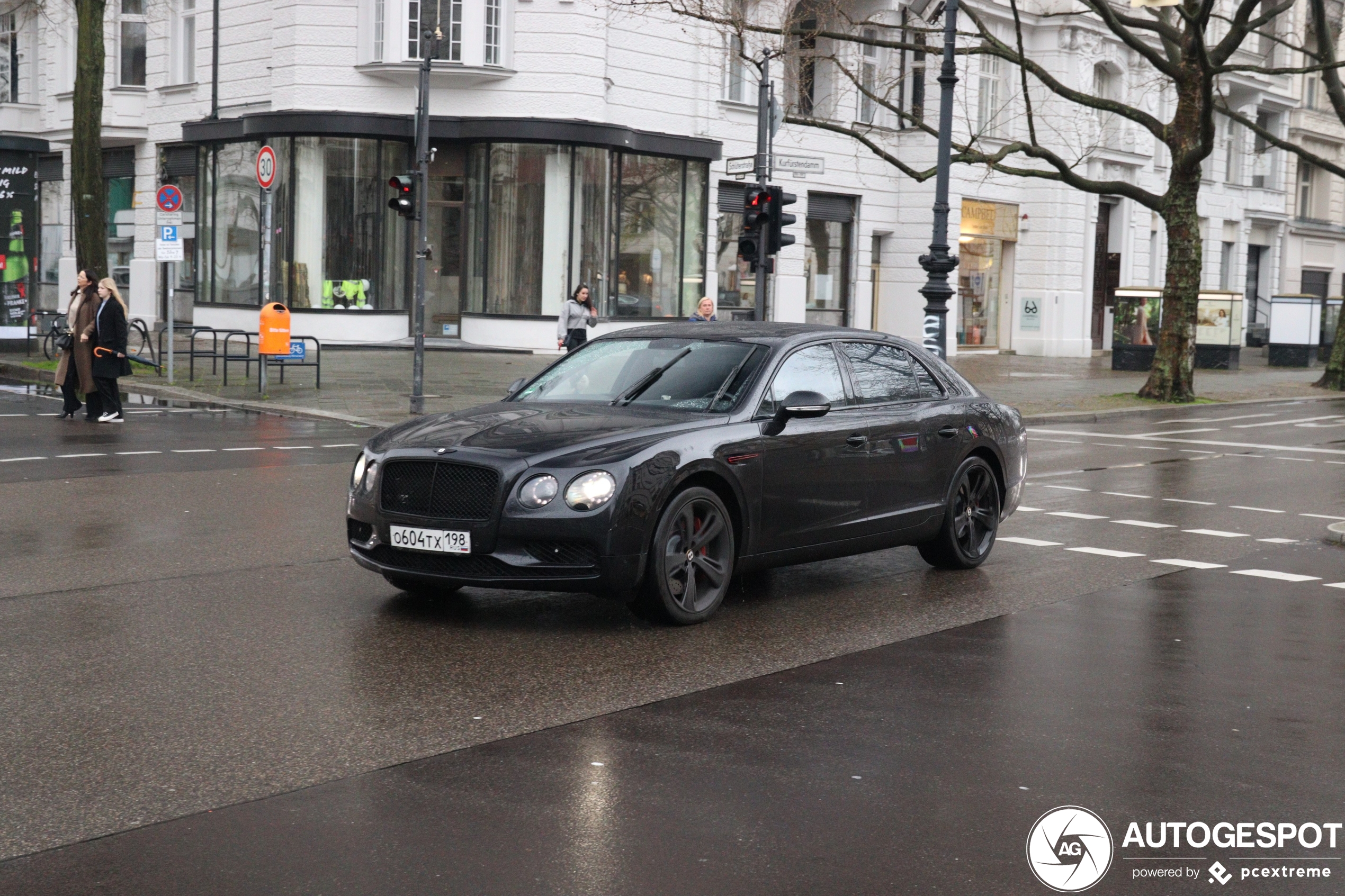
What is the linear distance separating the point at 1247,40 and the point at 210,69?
34.5 meters

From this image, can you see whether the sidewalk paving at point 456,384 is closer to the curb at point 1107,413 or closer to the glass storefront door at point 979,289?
the curb at point 1107,413

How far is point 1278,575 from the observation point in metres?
10.1

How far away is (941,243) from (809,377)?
13185 millimetres

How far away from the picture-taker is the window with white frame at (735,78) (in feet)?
116

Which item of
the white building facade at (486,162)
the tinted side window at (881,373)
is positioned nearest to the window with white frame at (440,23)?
the white building facade at (486,162)

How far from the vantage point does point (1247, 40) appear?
53156 millimetres

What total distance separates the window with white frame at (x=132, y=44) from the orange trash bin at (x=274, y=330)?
16.3 metres

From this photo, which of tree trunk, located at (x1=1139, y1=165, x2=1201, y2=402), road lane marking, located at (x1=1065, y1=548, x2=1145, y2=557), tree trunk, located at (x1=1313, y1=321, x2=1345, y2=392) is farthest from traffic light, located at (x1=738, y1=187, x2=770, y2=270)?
tree trunk, located at (x1=1313, y1=321, x2=1345, y2=392)

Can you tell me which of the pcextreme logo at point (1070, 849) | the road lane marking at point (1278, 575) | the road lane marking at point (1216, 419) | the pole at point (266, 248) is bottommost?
the road lane marking at point (1216, 419)

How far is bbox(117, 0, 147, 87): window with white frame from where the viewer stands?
37406mm

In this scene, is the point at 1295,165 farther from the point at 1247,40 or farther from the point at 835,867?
the point at 835,867

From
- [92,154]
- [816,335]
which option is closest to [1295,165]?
[92,154]

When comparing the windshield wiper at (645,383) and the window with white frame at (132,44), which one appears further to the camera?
the window with white frame at (132,44)

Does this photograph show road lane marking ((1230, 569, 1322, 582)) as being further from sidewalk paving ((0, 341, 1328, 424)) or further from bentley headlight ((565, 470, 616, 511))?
sidewalk paving ((0, 341, 1328, 424))
